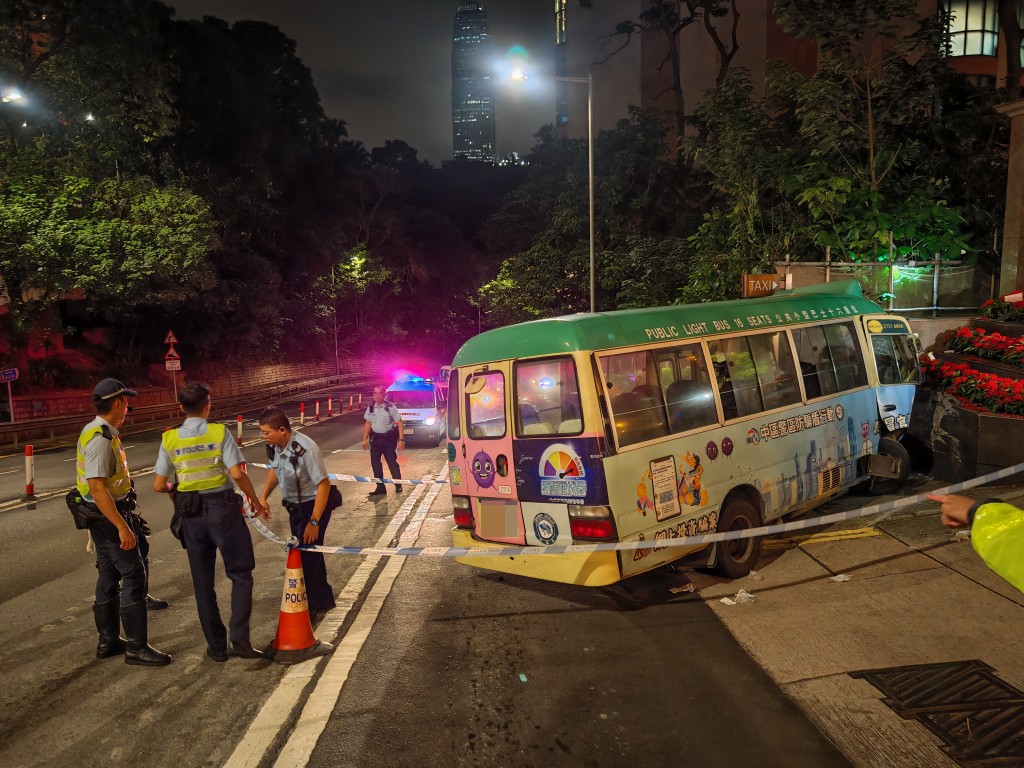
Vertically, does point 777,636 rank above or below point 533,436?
below

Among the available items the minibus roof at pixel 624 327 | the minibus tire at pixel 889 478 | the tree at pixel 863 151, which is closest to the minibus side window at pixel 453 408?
the minibus roof at pixel 624 327

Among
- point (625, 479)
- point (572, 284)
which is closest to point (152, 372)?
point (572, 284)

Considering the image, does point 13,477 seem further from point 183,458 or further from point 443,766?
point 443,766

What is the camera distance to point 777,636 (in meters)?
5.57

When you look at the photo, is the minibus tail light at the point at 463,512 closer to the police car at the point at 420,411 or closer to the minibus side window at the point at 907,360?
the minibus side window at the point at 907,360

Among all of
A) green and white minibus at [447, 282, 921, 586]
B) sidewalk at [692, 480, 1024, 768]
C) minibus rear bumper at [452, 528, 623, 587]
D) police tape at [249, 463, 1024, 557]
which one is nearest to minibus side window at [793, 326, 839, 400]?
green and white minibus at [447, 282, 921, 586]

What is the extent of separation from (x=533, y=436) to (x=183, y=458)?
2758mm

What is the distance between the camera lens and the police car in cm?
1845

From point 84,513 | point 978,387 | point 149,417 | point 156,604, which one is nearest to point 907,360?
point 978,387

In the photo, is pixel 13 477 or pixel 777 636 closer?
pixel 777 636

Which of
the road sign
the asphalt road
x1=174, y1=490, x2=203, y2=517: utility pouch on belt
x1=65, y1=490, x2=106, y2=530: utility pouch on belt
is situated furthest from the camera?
the road sign

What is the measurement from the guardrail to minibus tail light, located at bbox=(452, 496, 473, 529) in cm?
1968

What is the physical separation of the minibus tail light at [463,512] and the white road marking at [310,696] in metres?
0.98

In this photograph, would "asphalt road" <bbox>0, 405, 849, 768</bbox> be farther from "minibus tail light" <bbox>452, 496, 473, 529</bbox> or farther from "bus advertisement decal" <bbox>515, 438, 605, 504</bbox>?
"bus advertisement decal" <bbox>515, 438, 605, 504</bbox>
